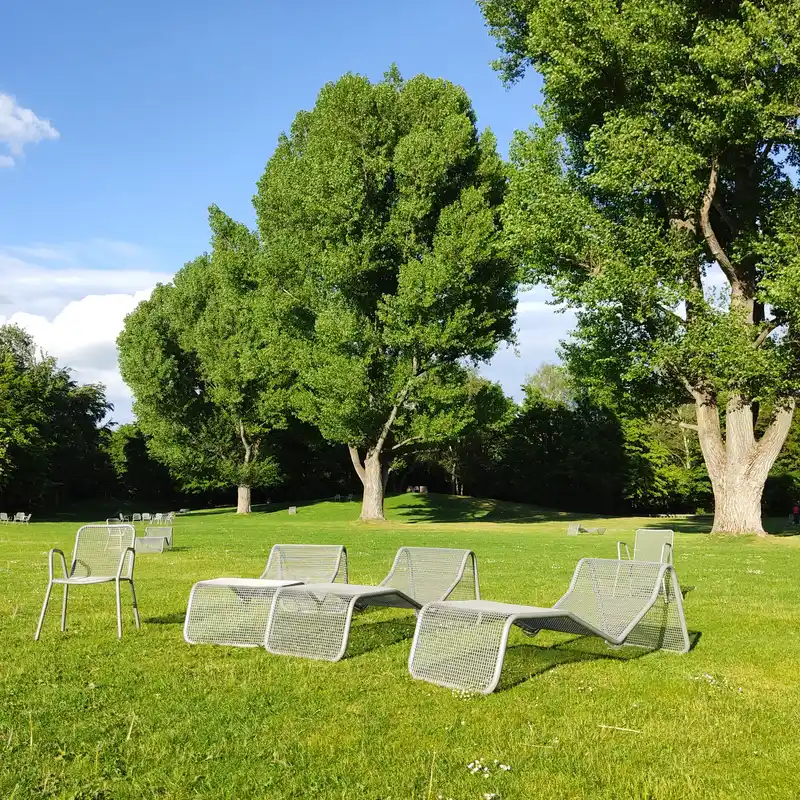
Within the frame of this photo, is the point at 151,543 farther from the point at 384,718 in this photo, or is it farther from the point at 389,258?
the point at 389,258

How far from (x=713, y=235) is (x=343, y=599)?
19.4 meters

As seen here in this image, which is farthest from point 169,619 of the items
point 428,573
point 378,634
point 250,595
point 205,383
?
point 205,383

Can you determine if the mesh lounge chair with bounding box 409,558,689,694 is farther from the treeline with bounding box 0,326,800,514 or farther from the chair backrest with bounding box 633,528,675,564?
the treeline with bounding box 0,326,800,514

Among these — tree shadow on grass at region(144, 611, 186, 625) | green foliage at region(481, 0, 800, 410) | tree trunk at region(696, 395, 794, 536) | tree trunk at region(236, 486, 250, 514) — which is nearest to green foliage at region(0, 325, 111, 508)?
tree trunk at region(236, 486, 250, 514)

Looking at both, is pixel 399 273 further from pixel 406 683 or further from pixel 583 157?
pixel 406 683

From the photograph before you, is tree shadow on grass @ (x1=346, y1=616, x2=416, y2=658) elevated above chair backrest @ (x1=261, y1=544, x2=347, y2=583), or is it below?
below

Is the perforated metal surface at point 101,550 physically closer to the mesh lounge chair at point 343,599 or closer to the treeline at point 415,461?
the mesh lounge chair at point 343,599

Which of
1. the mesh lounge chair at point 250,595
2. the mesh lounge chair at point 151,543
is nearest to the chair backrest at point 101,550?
the mesh lounge chair at point 250,595

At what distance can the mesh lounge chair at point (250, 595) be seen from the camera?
24.6 ft

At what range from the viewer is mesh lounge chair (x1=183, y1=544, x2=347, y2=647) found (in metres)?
7.49

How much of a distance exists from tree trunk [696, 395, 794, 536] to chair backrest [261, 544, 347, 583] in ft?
57.1

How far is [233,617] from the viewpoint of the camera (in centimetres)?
830

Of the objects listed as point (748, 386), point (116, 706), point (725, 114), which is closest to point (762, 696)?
point (116, 706)

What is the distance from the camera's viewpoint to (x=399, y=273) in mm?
32250
